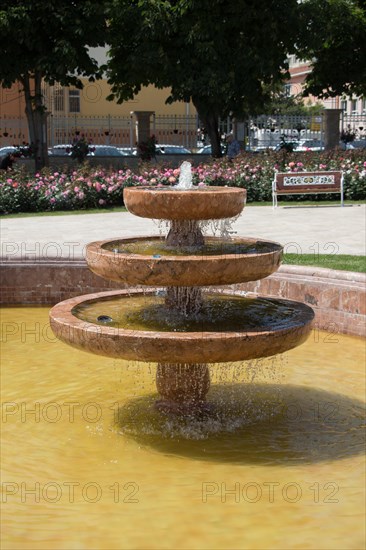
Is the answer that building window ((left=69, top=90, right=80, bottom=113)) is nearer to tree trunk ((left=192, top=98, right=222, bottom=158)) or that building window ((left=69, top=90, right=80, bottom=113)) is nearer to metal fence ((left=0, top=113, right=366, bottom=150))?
metal fence ((left=0, top=113, right=366, bottom=150))

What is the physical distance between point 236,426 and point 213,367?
1295mm

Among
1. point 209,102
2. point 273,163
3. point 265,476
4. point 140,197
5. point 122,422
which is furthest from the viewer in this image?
point 209,102

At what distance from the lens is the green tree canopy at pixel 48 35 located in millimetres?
24359

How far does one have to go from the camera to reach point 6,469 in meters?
6.13

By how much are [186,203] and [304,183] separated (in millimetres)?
13768

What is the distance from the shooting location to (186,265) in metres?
6.09

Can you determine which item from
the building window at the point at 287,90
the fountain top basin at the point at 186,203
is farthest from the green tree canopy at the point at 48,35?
the building window at the point at 287,90

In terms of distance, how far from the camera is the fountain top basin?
20.7ft

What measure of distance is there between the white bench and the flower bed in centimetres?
168

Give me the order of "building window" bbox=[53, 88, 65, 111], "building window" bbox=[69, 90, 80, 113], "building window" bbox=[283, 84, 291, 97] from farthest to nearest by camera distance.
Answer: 1. "building window" bbox=[283, 84, 291, 97]
2. "building window" bbox=[69, 90, 80, 113]
3. "building window" bbox=[53, 88, 65, 111]

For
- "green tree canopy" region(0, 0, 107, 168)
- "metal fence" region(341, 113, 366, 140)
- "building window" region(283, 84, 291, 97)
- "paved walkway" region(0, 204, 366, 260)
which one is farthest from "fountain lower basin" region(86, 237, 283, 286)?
"building window" region(283, 84, 291, 97)

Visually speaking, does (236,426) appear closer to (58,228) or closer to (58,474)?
(58,474)

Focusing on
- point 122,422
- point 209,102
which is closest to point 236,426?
point 122,422

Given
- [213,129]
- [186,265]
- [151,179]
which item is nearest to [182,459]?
[186,265]
